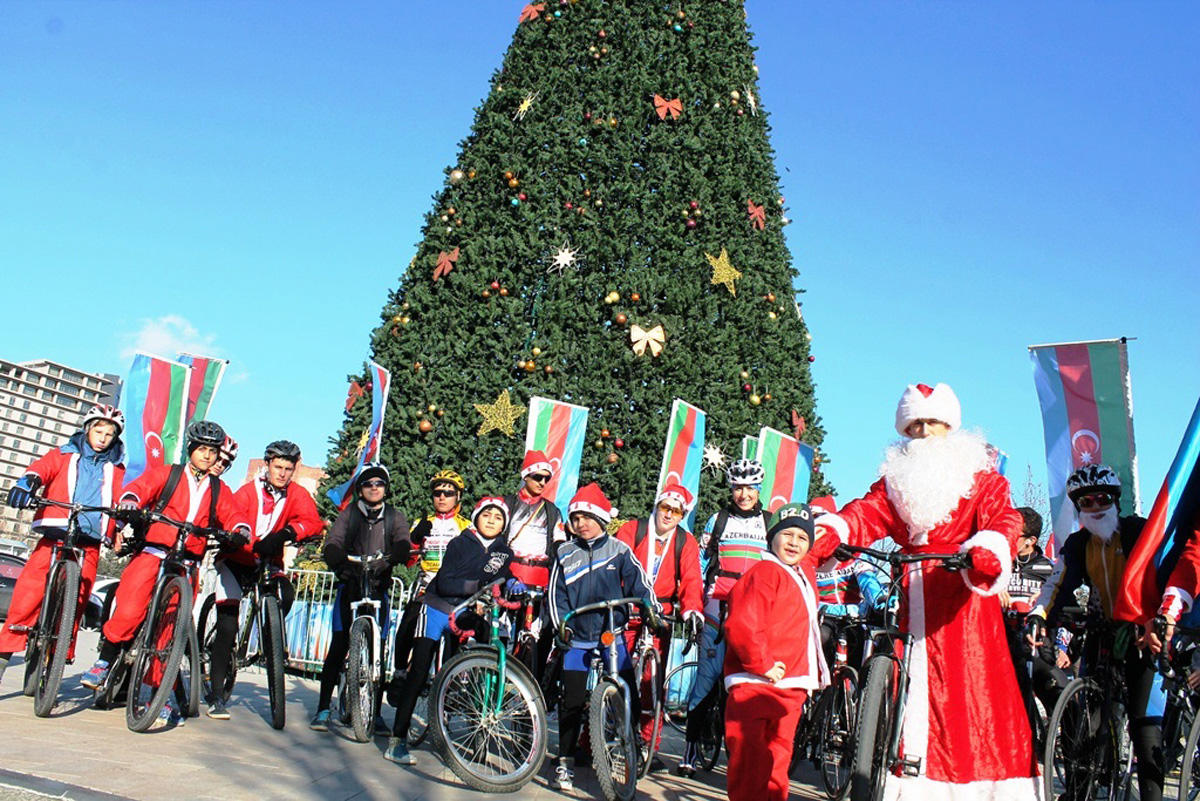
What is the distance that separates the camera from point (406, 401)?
417 inches

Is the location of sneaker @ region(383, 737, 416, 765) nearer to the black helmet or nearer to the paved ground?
the paved ground

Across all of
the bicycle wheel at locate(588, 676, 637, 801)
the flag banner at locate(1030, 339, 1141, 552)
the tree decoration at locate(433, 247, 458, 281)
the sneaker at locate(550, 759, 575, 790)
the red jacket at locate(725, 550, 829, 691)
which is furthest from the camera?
the tree decoration at locate(433, 247, 458, 281)

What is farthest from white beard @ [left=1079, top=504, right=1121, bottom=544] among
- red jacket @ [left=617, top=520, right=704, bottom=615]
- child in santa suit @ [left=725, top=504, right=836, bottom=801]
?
red jacket @ [left=617, top=520, right=704, bottom=615]

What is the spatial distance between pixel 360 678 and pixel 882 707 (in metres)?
3.65

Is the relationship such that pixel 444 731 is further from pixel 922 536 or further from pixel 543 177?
pixel 543 177

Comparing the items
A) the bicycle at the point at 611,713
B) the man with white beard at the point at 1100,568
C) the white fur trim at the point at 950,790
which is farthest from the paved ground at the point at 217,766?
the white fur trim at the point at 950,790

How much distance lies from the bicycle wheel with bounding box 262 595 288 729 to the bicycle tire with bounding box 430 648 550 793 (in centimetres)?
158

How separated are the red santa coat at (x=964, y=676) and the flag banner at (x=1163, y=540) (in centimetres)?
156

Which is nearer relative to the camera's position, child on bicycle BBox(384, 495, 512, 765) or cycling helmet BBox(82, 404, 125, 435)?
child on bicycle BBox(384, 495, 512, 765)

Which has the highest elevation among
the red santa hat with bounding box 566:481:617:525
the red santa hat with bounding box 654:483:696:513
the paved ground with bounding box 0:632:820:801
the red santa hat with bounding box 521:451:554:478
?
the red santa hat with bounding box 521:451:554:478

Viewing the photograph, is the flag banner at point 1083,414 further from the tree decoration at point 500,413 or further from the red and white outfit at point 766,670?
the tree decoration at point 500,413

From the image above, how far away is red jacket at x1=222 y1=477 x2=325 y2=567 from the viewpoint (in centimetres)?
735

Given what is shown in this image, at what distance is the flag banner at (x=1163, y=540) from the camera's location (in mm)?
5574

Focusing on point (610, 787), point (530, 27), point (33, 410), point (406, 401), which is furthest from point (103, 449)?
point (33, 410)
